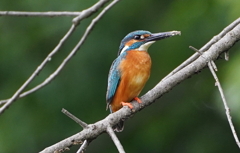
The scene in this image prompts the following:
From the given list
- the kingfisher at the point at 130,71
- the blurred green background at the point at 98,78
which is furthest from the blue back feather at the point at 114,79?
the blurred green background at the point at 98,78

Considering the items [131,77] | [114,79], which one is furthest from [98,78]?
[131,77]

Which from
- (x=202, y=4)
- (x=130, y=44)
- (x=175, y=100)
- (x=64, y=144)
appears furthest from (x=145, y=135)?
(x=64, y=144)

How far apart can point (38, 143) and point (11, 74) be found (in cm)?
94

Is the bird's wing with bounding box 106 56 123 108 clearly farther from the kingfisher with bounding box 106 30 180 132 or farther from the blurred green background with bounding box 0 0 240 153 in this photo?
Result: the blurred green background with bounding box 0 0 240 153

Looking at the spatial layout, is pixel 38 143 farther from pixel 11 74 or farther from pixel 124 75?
pixel 124 75

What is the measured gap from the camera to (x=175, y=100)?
726cm

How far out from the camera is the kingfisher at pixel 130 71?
14.4 feet

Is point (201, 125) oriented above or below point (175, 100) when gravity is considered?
below

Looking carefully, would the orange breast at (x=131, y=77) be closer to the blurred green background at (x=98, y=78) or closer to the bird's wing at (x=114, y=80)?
the bird's wing at (x=114, y=80)

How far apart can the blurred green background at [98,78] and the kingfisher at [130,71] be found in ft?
6.03

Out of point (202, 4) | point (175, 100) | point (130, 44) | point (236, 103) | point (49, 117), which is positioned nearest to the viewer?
point (236, 103)

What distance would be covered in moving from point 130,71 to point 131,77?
63 millimetres

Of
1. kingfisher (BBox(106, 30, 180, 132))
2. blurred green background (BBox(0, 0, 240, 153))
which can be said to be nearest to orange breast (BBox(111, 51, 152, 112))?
kingfisher (BBox(106, 30, 180, 132))

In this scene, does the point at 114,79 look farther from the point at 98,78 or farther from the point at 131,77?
the point at 98,78
